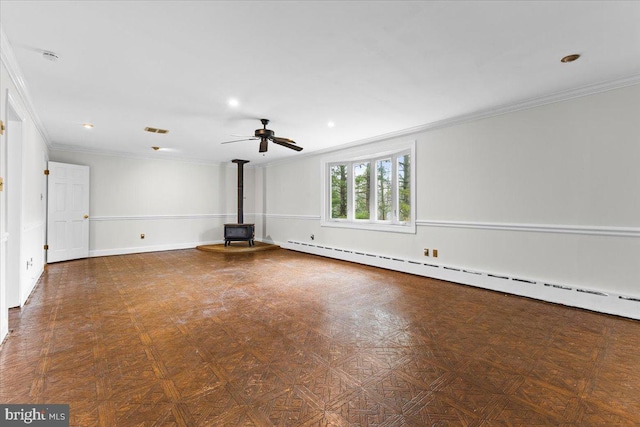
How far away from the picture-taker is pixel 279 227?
8047 mm

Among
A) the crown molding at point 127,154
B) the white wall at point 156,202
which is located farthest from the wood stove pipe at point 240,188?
the crown molding at point 127,154

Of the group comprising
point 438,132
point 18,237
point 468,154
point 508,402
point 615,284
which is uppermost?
point 438,132

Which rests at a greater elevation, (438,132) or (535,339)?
(438,132)

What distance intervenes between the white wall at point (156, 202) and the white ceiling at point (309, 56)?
2529mm

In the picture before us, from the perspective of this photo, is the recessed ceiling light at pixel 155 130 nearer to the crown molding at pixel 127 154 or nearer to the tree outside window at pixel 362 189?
the crown molding at pixel 127 154

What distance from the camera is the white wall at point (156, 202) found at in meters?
6.52

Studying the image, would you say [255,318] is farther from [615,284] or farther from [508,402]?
[615,284]

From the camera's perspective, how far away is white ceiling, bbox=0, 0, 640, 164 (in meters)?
1.97

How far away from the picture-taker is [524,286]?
366 cm

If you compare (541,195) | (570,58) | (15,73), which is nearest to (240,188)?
(15,73)

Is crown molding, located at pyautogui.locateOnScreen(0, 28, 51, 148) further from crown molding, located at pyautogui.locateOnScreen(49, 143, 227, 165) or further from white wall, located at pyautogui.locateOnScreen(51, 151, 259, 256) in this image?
white wall, located at pyautogui.locateOnScreen(51, 151, 259, 256)

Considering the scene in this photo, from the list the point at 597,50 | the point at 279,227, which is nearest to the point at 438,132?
the point at 597,50

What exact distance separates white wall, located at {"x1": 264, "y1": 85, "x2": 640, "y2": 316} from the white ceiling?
1.21ft

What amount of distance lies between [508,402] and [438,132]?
383 centimetres
